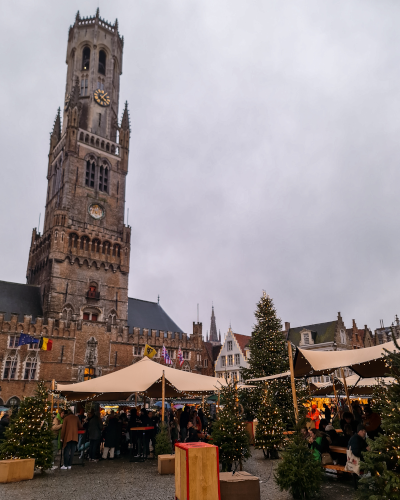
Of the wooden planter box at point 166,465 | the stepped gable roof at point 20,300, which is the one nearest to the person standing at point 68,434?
the wooden planter box at point 166,465

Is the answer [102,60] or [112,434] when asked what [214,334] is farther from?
[112,434]

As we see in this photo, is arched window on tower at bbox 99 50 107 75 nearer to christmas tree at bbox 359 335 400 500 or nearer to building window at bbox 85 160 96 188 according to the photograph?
building window at bbox 85 160 96 188

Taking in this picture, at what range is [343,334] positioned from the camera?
160ft

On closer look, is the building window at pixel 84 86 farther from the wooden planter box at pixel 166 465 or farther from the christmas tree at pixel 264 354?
the wooden planter box at pixel 166 465

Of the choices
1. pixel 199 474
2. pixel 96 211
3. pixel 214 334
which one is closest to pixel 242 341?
pixel 96 211

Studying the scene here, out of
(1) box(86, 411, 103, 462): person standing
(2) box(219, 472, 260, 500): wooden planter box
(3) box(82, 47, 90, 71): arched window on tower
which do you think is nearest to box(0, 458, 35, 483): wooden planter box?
(1) box(86, 411, 103, 462): person standing

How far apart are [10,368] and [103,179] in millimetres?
25579

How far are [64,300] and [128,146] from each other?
24.4 meters

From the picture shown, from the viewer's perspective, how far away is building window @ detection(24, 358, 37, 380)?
35.2 meters

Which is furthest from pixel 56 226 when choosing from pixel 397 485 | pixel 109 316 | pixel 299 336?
pixel 397 485

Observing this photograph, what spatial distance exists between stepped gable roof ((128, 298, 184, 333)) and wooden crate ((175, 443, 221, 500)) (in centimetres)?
3982

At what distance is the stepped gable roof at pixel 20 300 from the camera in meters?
38.8

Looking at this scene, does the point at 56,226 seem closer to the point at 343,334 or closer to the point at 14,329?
the point at 14,329

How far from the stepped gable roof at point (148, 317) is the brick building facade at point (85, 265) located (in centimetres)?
17
